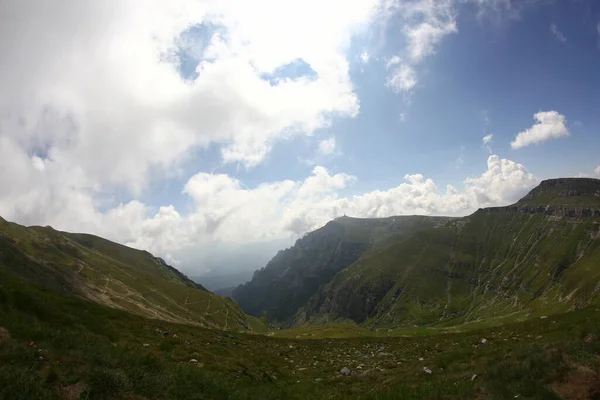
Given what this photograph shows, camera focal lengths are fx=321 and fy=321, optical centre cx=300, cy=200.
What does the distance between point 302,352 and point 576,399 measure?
27.8 m

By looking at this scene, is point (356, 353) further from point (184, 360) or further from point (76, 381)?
point (76, 381)

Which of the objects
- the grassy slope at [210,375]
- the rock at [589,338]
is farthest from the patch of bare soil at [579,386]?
the rock at [589,338]

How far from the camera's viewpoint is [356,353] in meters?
32.0

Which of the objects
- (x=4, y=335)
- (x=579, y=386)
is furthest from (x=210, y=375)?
(x=579, y=386)

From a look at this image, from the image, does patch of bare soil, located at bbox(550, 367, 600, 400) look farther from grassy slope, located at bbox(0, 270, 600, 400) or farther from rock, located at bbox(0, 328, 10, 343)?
rock, located at bbox(0, 328, 10, 343)

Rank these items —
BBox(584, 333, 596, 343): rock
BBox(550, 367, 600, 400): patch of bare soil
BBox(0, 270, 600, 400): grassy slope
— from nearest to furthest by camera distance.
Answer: BBox(0, 270, 600, 400): grassy slope
BBox(550, 367, 600, 400): patch of bare soil
BBox(584, 333, 596, 343): rock

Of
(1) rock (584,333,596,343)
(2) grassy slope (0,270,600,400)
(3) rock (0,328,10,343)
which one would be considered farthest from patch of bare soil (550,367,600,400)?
(3) rock (0,328,10,343)

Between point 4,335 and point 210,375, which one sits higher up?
point 4,335

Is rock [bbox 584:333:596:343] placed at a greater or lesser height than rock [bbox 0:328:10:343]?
lesser

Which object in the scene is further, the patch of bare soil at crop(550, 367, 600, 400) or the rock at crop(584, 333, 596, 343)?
the rock at crop(584, 333, 596, 343)

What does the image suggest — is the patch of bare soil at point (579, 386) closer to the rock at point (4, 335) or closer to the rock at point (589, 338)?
the rock at point (589, 338)

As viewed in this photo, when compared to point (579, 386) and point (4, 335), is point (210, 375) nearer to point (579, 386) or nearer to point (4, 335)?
point (4, 335)

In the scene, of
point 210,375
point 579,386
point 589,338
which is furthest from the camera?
point 210,375

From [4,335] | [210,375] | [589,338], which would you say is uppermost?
[4,335]
